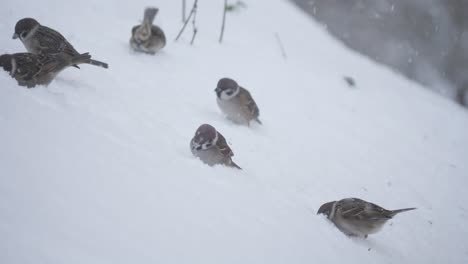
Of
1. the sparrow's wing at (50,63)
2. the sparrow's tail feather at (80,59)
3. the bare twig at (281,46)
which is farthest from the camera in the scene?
the bare twig at (281,46)

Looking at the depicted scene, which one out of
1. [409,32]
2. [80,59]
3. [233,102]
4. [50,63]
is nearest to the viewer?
[50,63]

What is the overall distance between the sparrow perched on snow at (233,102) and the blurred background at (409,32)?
12470 mm

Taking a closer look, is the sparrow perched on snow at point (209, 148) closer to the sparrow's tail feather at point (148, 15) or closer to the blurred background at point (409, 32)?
the sparrow's tail feather at point (148, 15)

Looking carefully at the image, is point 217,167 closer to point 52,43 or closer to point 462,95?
point 52,43

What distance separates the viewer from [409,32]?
61.1ft

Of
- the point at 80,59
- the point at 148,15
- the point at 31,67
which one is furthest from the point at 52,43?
the point at 148,15

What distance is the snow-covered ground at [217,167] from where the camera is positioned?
6.95ft

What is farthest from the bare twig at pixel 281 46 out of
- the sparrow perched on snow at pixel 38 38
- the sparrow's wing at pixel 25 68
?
the sparrow's wing at pixel 25 68

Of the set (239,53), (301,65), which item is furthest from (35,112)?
(301,65)

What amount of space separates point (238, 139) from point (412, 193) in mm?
2684

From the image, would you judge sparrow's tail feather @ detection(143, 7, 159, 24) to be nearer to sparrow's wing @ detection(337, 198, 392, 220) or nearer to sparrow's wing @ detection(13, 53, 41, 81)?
sparrow's wing @ detection(13, 53, 41, 81)

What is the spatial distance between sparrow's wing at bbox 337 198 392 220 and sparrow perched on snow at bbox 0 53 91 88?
126 inches

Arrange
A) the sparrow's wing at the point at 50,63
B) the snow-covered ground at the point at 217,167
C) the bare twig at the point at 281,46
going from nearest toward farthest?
the snow-covered ground at the point at 217,167
the sparrow's wing at the point at 50,63
the bare twig at the point at 281,46

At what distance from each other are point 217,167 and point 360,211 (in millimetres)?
1611
